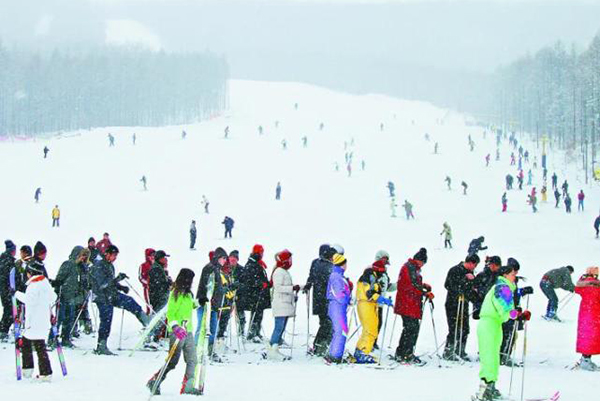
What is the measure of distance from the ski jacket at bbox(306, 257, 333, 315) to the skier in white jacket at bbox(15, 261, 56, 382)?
386 centimetres

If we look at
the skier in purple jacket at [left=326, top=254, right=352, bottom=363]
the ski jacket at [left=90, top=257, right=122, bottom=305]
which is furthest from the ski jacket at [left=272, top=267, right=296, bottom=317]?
the ski jacket at [left=90, top=257, right=122, bottom=305]

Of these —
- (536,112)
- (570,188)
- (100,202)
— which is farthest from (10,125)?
(570,188)

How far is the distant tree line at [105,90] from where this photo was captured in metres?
97.9

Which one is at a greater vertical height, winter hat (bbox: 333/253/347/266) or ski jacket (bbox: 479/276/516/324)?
winter hat (bbox: 333/253/347/266)

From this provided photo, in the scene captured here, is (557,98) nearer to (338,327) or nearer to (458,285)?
(458,285)

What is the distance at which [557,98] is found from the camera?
265ft

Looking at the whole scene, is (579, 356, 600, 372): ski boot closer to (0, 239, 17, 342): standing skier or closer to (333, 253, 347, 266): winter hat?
(333, 253, 347, 266): winter hat

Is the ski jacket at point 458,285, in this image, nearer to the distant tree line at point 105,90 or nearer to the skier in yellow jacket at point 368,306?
the skier in yellow jacket at point 368,306

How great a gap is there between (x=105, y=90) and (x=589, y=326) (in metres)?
101

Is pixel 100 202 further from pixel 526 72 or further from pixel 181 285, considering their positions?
pixel 526 72

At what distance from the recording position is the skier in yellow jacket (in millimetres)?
9336

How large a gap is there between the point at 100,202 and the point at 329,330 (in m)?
30.2

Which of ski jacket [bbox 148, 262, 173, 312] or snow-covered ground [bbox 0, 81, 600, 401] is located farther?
ski jacket [bbox 148, 262, 173, 312]

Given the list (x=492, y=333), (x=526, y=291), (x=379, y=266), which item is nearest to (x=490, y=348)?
(x=492, y=333)
